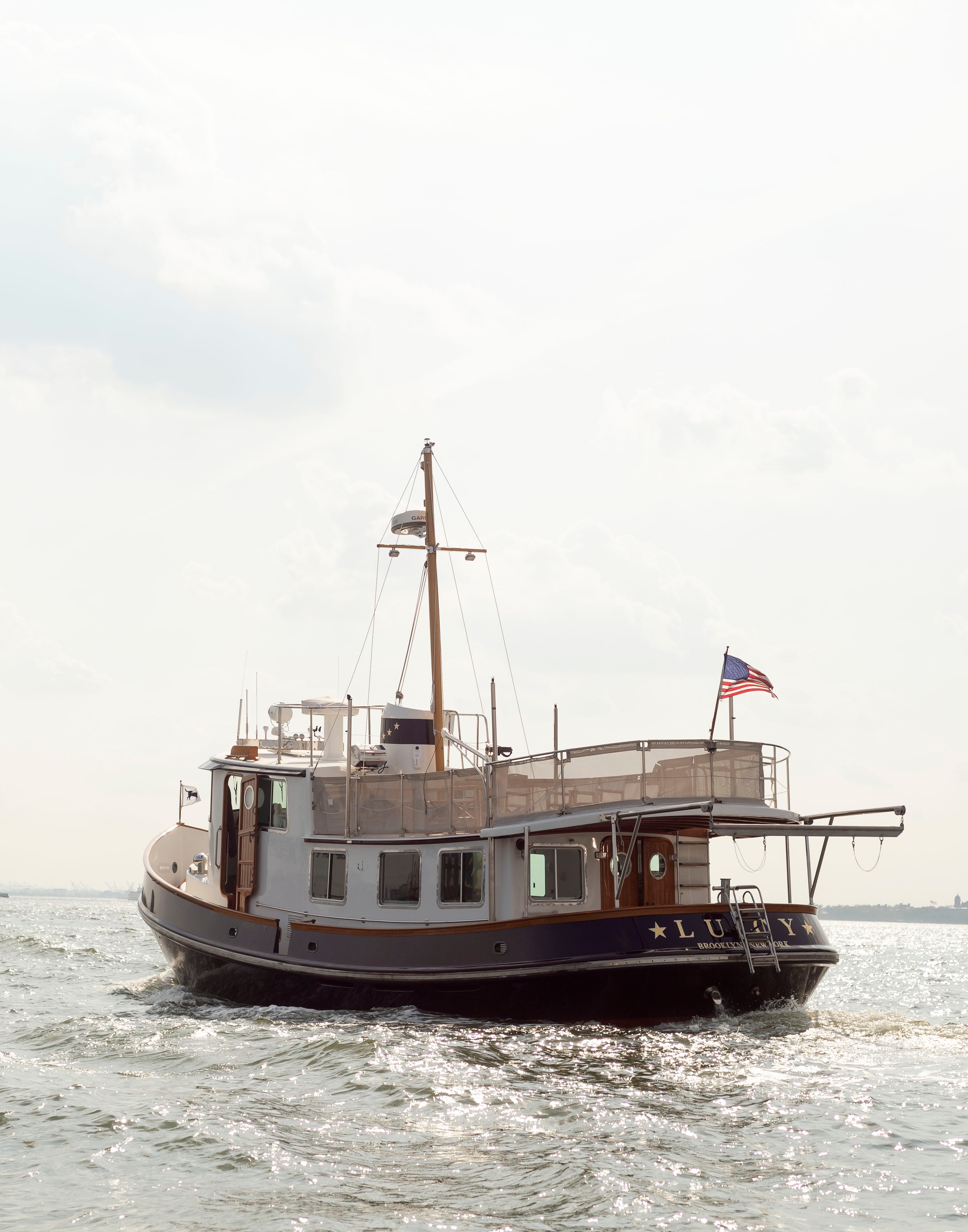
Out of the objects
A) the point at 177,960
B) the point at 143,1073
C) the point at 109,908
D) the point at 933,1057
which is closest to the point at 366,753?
the point at 177,960

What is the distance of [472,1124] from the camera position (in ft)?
38.0

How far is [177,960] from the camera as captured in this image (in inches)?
922

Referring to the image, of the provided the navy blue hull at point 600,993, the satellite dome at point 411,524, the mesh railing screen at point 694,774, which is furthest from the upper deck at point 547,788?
the satellite dome at point 411,524

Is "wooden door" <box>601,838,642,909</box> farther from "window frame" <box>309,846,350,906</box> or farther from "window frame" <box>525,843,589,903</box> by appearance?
"window frame" <box>309,846,350,906</box>

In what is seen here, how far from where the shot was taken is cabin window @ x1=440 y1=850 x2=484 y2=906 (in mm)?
18953

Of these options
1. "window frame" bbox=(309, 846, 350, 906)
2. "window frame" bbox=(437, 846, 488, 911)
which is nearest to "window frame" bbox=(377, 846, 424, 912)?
"window frame" bbox=(437, 846, 488, 911)

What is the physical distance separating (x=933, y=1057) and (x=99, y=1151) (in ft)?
40.1

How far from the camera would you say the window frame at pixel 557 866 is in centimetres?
1867

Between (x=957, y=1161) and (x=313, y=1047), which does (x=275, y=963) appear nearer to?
(x=313, y=1047)

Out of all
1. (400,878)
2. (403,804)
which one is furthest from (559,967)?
(403,804)

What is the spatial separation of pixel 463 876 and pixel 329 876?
113 inches

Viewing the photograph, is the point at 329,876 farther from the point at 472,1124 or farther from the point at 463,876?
the point at 472,1124

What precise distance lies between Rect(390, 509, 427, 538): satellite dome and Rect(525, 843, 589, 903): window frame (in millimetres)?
9046

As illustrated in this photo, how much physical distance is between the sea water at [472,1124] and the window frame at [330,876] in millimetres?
1993
